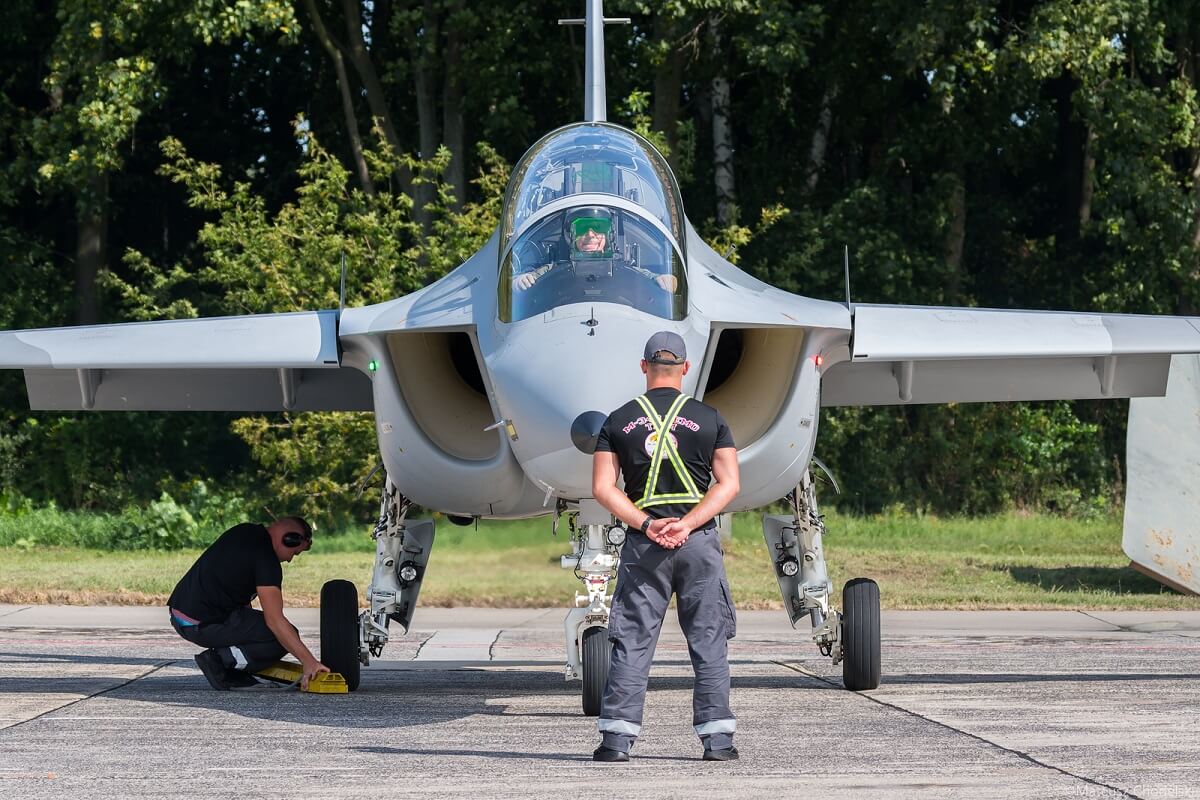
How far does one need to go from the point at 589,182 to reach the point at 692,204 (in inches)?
805

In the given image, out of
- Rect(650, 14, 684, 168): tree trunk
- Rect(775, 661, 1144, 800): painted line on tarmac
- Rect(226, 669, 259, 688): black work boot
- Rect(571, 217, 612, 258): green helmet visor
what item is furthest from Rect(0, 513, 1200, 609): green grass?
Answer: Rect(571, 217, 612, 258): green helmet visor

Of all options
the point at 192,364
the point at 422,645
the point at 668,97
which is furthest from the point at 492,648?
the point at 668,97

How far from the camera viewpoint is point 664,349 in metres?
6.95

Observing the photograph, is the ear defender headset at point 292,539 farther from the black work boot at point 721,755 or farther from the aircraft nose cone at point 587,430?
the black work boot at point 721,755

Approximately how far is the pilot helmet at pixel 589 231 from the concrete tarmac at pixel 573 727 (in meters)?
2.43

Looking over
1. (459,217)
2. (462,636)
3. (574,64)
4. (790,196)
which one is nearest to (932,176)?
(790,196)

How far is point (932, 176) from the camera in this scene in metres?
28.6

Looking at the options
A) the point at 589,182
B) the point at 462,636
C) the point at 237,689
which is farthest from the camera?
the point at 462,636

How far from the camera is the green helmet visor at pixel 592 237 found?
8336mm

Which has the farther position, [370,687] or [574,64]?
[574,64]

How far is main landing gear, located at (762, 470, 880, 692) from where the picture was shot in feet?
32.6

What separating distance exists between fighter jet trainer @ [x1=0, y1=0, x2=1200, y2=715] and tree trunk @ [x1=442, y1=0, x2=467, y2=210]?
16080 millimetres

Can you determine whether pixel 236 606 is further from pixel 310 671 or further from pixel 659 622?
pixel 659 622

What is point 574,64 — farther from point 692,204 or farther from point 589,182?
point 589,182
